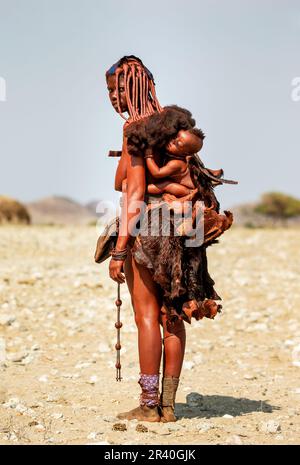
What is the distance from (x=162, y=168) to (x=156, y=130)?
25cm

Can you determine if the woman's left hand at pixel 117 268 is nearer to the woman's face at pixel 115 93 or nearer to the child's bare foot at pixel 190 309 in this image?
the child's bare foot at pixel 190 309

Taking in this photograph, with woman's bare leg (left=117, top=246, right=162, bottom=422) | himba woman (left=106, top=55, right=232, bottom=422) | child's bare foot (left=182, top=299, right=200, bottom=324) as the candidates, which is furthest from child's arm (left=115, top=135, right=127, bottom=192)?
child's bare foot (left=182, top=299, right=200, bottom=324)

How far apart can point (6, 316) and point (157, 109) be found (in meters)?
4.89

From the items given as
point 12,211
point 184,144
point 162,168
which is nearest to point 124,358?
point 162,168

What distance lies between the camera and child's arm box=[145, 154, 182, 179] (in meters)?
5.47

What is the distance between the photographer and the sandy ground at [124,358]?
5512 millimetres

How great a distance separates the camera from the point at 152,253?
551 cm

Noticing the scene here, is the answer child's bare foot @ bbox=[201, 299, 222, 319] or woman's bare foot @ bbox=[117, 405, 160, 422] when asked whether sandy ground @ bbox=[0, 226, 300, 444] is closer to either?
woman's bare foot @ bbox=[117, 405, 160, 422]

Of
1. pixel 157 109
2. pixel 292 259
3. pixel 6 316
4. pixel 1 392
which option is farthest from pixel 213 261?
pixel 157 109

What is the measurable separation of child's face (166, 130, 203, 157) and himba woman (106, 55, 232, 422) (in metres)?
0.04

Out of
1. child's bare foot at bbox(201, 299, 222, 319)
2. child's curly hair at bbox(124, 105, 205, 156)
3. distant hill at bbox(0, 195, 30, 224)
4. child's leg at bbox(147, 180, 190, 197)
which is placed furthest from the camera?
distant hill at bbox(0, 195, 30, 224)

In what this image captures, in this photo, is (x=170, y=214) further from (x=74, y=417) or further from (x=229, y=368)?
(x=229, y=368)

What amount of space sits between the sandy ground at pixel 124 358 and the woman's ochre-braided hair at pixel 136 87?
2063 millimetres

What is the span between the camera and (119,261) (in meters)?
5.48
